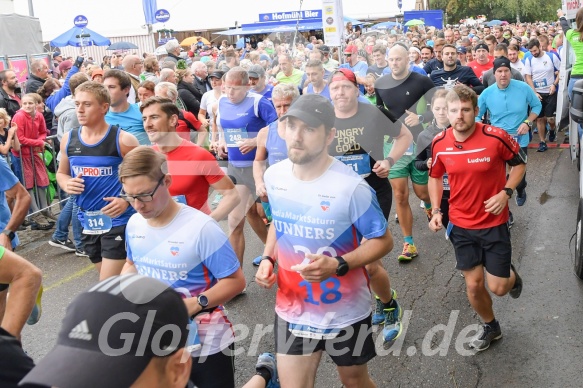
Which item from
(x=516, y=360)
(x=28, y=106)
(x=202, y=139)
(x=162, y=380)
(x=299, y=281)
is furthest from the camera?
(x=28, y=106)

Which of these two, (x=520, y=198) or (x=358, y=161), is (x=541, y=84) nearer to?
(x=520, y=198)

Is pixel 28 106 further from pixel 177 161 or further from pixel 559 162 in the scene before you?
pixel 559 162

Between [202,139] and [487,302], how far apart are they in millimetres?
3938

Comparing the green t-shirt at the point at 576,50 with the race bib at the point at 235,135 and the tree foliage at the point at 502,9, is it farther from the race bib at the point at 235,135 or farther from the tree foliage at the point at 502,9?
the tree foliage at the point at 502,9

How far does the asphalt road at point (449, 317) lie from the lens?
4.39 metres

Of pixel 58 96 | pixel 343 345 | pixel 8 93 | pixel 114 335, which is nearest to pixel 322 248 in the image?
pixel 343 345

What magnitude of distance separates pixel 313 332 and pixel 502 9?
243 ft

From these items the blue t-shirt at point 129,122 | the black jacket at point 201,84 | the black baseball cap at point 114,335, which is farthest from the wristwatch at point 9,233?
the black jacket at point 201,84

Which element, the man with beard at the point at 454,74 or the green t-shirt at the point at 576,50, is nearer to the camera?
the green t-shirt at the point at 576,50

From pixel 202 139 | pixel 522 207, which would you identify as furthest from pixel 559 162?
pixel 202 139

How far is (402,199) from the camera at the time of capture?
6.48 m

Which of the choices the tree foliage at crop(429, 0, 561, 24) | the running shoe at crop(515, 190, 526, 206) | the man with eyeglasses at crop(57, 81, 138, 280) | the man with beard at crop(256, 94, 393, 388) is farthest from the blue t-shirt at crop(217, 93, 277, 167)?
the tree foliage at crop(429, 0, 561, 24)

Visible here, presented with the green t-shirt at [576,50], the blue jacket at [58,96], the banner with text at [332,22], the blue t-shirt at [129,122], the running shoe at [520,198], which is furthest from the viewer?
the banner with text at [332,22]

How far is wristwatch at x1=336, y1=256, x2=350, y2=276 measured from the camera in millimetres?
3174
